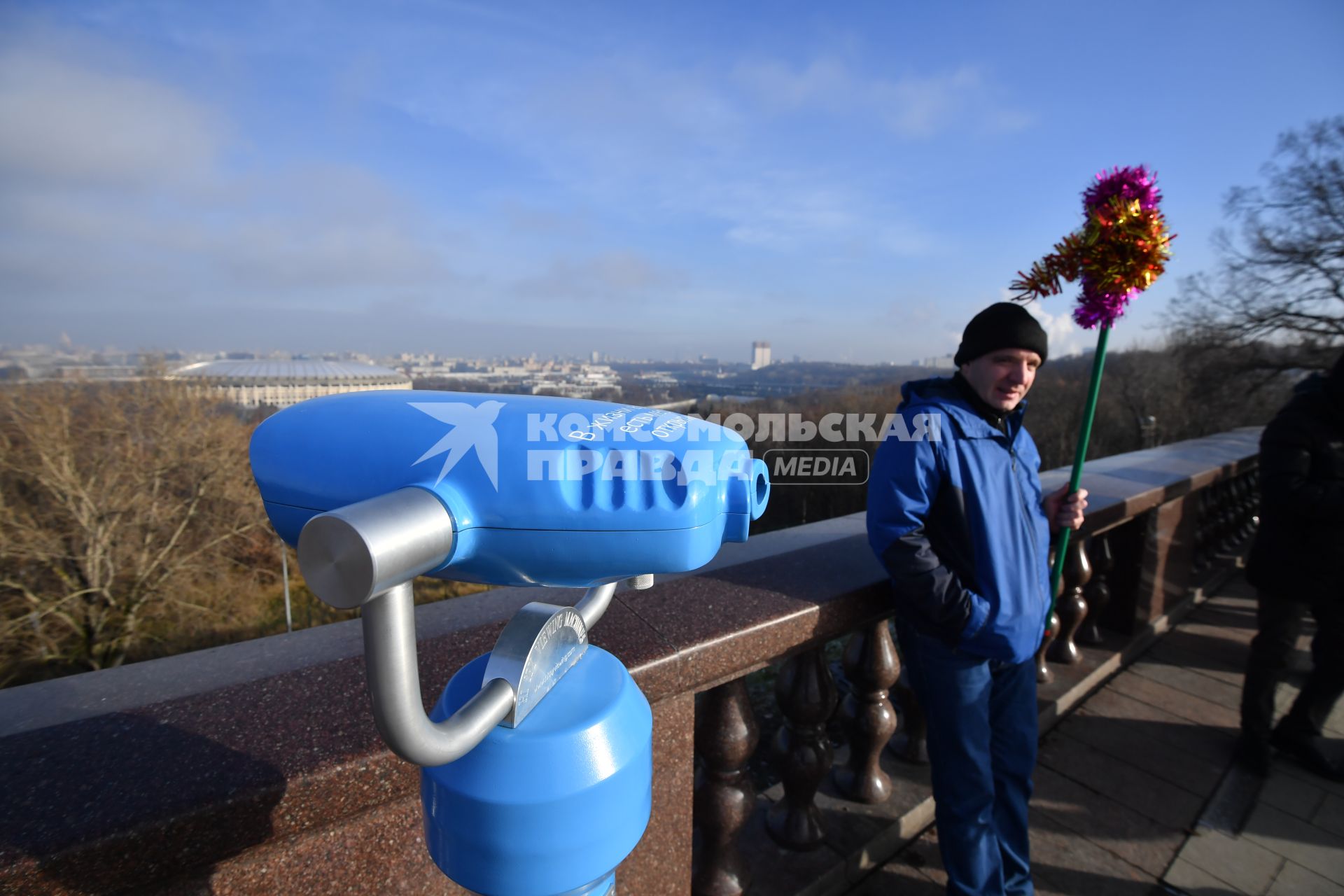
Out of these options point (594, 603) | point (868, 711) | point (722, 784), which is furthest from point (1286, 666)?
point (594, 603)

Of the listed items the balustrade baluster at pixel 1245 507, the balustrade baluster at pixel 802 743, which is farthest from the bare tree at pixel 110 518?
the balustrade baluster at pixel 1245 507

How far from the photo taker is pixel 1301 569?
273 cm

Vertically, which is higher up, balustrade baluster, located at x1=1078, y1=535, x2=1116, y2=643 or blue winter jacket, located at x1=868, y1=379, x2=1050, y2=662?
blue winter jacket, located at x1=868, y1=379, x2=1050, y2=662

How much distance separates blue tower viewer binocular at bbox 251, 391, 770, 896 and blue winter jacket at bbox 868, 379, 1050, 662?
115 centimetres

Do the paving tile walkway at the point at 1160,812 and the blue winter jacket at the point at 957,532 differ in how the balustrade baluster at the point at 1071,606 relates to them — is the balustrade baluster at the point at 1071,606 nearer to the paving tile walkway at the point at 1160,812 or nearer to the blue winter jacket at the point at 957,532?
the paving tile walkway at the point at 1160,812

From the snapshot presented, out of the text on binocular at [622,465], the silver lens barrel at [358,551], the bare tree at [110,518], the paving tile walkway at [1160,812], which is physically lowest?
the bare tree at [110,518]

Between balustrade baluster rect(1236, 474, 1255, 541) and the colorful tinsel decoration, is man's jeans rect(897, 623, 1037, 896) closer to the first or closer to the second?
the colorful tinsel decoration

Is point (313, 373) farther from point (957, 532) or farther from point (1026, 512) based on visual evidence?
point (1026, 512)

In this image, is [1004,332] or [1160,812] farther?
[1160,812]

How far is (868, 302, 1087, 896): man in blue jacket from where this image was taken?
6.00 ft

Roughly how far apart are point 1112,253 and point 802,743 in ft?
6.16

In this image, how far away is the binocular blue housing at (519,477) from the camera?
631 mm

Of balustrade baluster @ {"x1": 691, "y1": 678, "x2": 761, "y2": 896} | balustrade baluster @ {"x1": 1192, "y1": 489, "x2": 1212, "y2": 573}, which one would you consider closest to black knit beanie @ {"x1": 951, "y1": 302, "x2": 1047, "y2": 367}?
balustrade baluster @ {"x1": 691, "y1": 678, "x2": 761, "y2": 896}

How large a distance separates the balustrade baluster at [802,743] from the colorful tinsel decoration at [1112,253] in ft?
4.71
